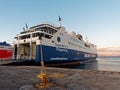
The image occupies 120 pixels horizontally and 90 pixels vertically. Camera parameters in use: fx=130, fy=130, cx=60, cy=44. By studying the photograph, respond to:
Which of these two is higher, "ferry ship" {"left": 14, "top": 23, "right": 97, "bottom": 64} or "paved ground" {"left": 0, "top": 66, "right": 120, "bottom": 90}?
"ferry ship" {"left": 14, "top": 23, "right": 97, "bottom": 64}

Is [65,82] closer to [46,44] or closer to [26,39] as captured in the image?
[46,44]

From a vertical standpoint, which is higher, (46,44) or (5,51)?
(46,44)

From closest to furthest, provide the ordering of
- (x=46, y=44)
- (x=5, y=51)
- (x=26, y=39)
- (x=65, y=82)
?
(x=65, y=82)
(x=46, y=44)
(x=26, y=39)
(x=5, y=51)

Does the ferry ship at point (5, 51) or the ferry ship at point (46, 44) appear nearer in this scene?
the ferry ship at point (46, 44)

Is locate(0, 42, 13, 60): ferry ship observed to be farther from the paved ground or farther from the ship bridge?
the paved ground

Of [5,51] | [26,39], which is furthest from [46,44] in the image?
[5,51]

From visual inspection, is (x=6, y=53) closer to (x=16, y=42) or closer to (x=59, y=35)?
(x=16, y=42)

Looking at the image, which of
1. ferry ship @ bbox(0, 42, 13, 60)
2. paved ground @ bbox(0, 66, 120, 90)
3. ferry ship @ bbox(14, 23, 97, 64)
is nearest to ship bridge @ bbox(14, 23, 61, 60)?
ferry ship @ bbox(14, 23, 97, 64)

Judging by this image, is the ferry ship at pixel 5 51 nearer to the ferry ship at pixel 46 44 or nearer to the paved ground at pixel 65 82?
the ferry ship at pixel 46 44

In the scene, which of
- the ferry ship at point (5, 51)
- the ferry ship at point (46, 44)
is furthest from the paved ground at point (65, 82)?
the ferry ship at point (5, 51)

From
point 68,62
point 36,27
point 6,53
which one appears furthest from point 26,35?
point 6,53

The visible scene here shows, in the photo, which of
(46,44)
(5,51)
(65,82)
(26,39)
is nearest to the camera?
(65,82)

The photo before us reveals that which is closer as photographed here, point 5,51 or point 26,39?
point 26,39

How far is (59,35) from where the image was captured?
26.9 m
